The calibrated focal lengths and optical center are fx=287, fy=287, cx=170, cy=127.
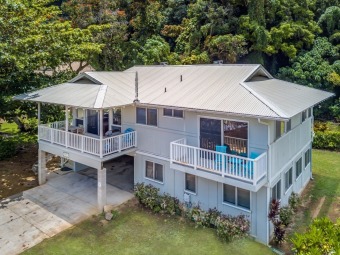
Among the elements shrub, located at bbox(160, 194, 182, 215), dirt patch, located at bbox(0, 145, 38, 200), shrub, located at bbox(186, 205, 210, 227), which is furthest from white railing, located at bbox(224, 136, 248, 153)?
dirt patch, located at bbox(0, 145, 38, 200)

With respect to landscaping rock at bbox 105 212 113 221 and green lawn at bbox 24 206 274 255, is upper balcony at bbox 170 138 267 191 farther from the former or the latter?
landscaping rock at bbox 105 212 113 221

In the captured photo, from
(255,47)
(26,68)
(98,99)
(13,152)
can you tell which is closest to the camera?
(98,99)

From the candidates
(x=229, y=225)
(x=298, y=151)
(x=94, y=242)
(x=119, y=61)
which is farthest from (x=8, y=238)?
(x=119, y=61)

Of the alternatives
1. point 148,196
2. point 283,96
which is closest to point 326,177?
point 283,96

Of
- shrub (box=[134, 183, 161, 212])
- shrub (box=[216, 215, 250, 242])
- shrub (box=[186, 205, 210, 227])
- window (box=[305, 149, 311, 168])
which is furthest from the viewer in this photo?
window (box=[305, 149, 311, 168])

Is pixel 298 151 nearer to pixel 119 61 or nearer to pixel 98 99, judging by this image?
pixel 98 99
